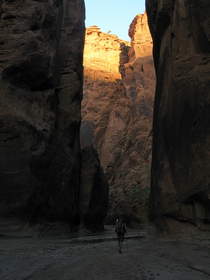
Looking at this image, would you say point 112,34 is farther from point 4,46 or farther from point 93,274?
point 93,274

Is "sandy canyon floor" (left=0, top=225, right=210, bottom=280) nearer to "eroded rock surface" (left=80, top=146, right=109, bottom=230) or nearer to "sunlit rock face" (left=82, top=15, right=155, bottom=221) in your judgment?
"eroded rock surface" (left=80, top=146, right=109, bottom=230)

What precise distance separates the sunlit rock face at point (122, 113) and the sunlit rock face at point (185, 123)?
100 feet

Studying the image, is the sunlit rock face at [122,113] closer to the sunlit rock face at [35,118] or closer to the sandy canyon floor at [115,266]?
the sunlit rock face at [35,118]

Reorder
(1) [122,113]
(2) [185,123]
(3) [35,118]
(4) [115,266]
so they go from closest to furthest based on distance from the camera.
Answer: (4) [115,266], (2) [185,123], (3) [35,118], (1) [122,113]

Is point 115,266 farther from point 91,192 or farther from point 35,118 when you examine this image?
point 91,192

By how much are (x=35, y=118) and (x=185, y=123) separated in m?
10.4

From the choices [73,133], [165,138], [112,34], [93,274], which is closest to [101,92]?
→ [112,34]

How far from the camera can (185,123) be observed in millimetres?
18547

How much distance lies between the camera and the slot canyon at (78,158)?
1271 centimetres

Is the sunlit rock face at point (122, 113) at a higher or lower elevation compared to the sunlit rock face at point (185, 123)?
higher

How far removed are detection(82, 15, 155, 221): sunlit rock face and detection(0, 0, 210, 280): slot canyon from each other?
719 inches

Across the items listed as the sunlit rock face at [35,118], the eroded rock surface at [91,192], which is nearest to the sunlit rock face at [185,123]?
the sunlit rock face at [35,118]

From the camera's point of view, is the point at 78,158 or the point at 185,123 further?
the point at 78,158

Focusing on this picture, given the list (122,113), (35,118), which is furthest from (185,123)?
(122,113)
